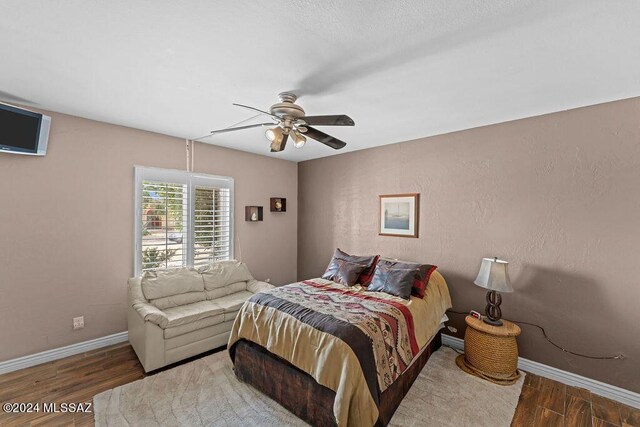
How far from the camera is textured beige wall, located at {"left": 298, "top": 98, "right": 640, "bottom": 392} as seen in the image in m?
2.43

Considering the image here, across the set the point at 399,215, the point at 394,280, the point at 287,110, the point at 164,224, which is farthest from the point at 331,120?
the point at 164,224

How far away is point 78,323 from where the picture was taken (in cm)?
301

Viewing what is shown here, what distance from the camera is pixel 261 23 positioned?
1512mm

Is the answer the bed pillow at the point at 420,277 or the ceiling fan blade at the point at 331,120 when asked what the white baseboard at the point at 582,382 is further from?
the ceiling fan blade at the point at 331,120

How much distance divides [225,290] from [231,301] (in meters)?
0.31

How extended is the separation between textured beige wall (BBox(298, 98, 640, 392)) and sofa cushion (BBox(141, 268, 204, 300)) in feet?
8.91

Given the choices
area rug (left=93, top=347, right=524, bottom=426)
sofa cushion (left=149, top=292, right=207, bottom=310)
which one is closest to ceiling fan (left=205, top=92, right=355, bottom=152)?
sofa cushion (left=149, top=292, right=207, bottom=310)

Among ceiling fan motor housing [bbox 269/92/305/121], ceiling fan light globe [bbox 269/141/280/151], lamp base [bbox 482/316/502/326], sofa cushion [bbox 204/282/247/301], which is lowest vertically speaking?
lamp base [bbox 482/316/502/326]

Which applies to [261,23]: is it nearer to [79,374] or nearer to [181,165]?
[181,165]

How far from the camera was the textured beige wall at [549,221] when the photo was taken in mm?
2428

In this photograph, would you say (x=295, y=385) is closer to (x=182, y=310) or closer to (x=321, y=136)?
(x=182, y=310)

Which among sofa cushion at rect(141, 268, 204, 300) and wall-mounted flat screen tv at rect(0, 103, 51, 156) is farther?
sofa cushion at rect(141, 268, 204, 300)

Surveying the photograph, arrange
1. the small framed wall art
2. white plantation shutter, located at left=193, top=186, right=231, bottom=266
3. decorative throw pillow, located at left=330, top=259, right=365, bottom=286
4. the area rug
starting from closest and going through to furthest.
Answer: the area rug, decorative throw pillow, located at left=330, top=259, right=365, bottom=286, white plantation shutter, located at left=193, top=186, right=231, bottom=266, the small framed wall art

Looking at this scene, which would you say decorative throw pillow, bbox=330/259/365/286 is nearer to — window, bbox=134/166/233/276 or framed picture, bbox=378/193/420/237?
framed picture, bbox=378/193/420/237
